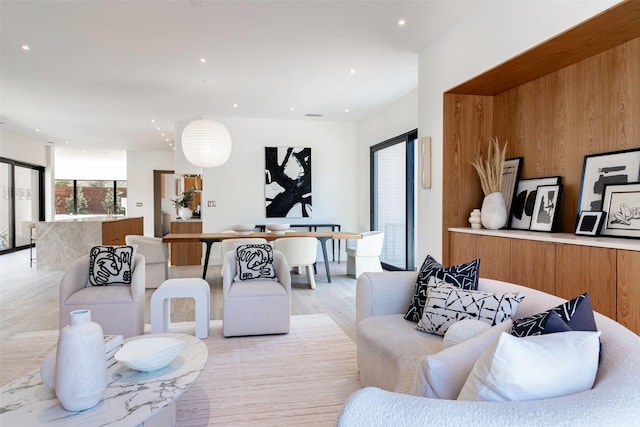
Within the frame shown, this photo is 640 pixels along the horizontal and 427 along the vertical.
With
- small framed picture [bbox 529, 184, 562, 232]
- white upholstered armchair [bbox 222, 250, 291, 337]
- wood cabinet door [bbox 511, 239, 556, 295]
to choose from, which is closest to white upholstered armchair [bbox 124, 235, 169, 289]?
white upholstered armchair [bbox 222, 250, 291, 337]

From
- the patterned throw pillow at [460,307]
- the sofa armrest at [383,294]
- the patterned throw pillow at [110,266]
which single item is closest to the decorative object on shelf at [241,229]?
the patterned throw pillow at [110,266]

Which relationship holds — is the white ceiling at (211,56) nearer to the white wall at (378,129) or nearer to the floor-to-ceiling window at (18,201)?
the white wall at (378,129)

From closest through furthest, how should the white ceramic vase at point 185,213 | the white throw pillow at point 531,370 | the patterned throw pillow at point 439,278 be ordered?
the white throw pillow at point 531,370 < the patterned throw pillow at point 439,278 < the white ceramic vase at point 185,213

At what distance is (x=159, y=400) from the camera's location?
1.55 meters

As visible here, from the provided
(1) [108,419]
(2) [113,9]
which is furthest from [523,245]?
(2) [113,9]

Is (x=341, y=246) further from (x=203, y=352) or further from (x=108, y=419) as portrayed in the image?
(x=108, y=419)

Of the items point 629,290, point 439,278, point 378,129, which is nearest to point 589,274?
point 629,290

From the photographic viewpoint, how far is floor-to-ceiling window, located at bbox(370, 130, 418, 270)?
613 centimetres

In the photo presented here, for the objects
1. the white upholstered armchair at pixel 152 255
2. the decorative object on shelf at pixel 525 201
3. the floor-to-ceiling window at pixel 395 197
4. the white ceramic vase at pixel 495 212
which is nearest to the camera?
the decorative object on shelf at pixel 525 201

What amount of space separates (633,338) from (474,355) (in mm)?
480

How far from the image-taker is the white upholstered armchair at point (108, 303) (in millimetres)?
3135

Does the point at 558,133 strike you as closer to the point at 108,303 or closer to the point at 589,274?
the point at 589,274

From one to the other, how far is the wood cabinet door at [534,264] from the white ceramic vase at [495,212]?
0.46 metres

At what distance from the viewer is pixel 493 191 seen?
355 centimetres
